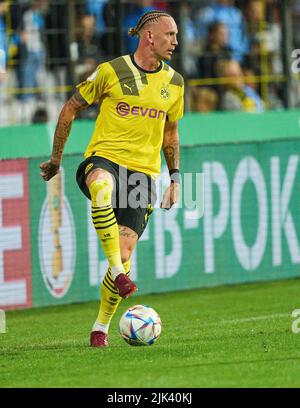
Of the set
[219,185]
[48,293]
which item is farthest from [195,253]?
[48,293]

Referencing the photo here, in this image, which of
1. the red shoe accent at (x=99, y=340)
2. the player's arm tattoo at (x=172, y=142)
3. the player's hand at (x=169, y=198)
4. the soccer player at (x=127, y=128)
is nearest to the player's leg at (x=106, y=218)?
the soccer player at (x=127, y=128)

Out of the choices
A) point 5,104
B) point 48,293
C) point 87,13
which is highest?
point 87,13

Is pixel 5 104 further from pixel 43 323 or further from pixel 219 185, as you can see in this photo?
pixel 43 323

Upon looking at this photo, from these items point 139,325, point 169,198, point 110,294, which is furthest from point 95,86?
point 139,325

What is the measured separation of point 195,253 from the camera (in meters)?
13.7

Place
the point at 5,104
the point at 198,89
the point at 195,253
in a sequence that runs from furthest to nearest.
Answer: the point at 198,89 < the point at 5,104 < the point at 195,253

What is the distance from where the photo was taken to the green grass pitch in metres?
7.58

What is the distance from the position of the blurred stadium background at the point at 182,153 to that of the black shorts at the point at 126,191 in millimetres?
3289

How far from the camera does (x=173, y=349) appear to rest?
29.0 feet

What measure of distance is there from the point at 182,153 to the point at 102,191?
16.5 ft

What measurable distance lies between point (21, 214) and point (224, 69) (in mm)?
5151

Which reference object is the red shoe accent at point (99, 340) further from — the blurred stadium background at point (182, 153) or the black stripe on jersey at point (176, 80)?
the blurred stadium background at point (182, 153)

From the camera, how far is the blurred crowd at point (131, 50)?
14.8m

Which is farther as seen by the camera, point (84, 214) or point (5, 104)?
point (5, 104)
